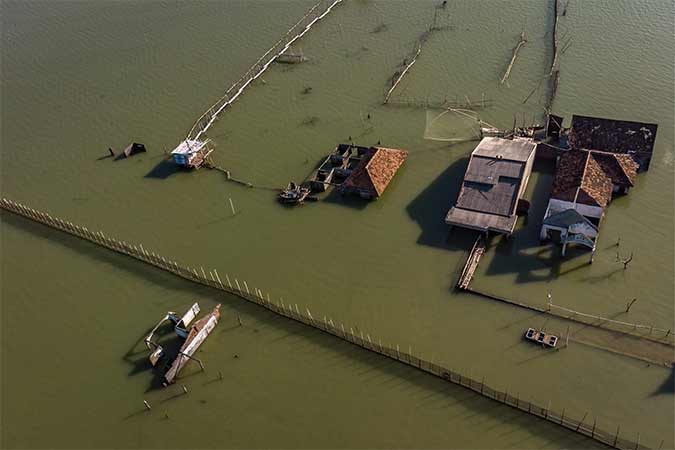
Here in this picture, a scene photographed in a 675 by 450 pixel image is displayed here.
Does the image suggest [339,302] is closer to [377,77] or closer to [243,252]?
[243,252]

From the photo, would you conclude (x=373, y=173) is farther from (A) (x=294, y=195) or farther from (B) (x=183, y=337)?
(B) (x=183, y=337)

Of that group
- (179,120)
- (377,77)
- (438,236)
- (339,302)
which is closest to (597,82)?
(377,77)

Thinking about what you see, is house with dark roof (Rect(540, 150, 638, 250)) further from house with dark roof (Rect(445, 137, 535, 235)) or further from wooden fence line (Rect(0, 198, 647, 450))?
wooden fence line (Rect(0, 198, 647, 450))

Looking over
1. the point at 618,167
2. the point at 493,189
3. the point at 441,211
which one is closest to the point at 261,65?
the point at 441,211

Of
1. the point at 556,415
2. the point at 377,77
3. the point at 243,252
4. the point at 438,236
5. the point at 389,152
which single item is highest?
the point at 377,77

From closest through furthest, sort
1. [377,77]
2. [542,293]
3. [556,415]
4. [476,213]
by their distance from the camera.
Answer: [556,415]
[542,293]
[476,213]
[377,77]

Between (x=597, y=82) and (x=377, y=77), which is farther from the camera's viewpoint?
(x=377, y=77)

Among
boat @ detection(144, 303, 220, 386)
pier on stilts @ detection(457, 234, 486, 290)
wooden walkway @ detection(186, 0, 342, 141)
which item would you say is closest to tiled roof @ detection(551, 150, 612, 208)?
pier on stilts @ detection(457, 234, 486, 290)
